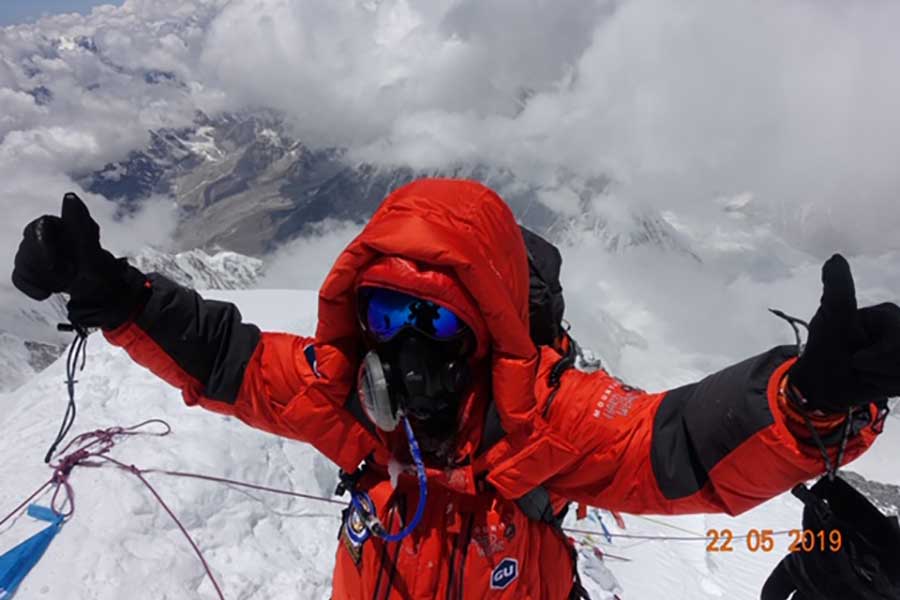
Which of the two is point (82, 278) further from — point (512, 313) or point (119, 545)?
point (119, 545)

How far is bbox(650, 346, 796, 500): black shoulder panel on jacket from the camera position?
176 cm

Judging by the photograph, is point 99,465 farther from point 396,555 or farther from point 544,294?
point 544,294

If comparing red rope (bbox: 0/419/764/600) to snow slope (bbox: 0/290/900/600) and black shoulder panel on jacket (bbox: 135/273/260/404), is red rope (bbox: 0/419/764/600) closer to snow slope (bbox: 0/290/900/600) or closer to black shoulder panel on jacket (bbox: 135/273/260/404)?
snow slope (bbox: 0/290/900/600)

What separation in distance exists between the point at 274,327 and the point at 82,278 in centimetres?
708

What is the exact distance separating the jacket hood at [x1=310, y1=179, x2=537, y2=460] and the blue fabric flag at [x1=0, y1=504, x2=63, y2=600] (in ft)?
11.2

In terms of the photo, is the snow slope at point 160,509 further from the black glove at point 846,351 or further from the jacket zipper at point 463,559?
the black glove at point 846,351

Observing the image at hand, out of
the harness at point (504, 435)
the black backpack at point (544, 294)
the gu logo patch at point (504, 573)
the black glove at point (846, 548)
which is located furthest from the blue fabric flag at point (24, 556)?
the black glove at point (846, 548)

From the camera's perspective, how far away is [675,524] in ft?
52.3

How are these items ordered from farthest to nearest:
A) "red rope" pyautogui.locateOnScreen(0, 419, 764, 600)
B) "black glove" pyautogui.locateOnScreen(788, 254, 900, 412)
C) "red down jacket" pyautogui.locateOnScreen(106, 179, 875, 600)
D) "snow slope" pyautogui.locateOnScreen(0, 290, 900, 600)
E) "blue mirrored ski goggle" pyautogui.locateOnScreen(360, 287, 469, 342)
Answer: "red rope" pyautogui.locateOnScreen(0, 419, 764, 600), "snow slope" pyautogui.locateOnScreen(0, 290, 900, 600), "blue mirrored ski goggle" pyautogui.locateOnScreen(360, 287, 469, 342), "red down jacket" pyautogui.locateOnScreen(106, 179, 875, 600), "black glove" pyautogui.locateOnScreen(788, 254, 900, 412)

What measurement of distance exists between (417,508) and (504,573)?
0.49 meters

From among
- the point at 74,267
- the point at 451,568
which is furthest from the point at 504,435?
the point at 74,267

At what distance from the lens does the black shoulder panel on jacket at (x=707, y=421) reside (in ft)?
5.77

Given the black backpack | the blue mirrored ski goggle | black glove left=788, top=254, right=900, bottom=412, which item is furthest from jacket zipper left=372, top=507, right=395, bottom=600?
black glove left=788, top=254, right=900, bottom=412

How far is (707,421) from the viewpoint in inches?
73.2
